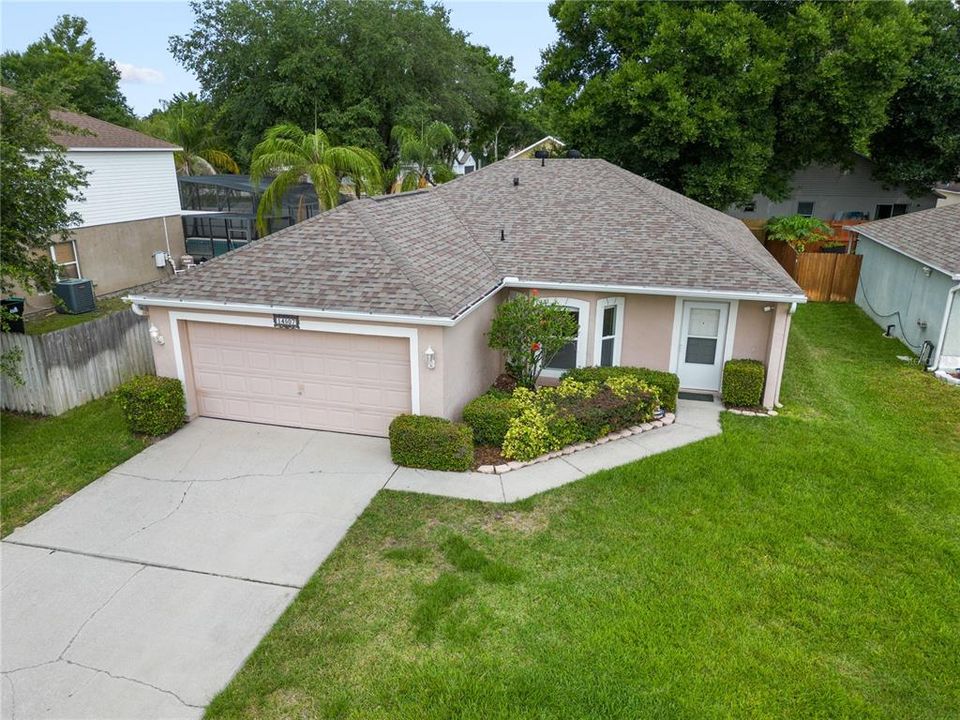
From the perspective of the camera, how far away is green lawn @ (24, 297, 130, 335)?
56.0 feet

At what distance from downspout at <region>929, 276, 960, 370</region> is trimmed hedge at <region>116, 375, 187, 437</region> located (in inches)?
614

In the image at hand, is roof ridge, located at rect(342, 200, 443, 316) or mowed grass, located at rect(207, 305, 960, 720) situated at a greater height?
roof ridge, located at rect(342, 200, 443, 316)

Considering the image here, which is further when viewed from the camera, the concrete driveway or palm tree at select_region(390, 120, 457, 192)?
palm tree at select_region(390, 120, 457, 192)

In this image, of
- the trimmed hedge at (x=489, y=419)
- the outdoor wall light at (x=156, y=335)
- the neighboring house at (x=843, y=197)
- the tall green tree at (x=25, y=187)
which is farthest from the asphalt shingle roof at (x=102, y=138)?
the neighboring house at (x=843, y=197)

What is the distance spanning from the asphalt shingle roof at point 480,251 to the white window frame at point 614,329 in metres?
0.62

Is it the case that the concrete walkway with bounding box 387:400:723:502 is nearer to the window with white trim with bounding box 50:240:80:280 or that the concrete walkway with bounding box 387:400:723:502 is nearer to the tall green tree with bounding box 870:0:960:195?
the window with white trim with bounding box 50:240:80:280

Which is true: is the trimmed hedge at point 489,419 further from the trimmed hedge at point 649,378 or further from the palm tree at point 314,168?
the palm tree at point 314,168

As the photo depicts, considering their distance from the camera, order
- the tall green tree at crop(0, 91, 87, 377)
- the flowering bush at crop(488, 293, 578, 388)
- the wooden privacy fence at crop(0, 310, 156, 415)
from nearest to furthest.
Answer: the tall green tree at crop(0, 91, 87, 377) < the flowering bush at crop(488, 293, 578, 388) < the wooden privacy fence at crop(0, 310, 156, 415)

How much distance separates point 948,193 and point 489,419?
83.6 ft

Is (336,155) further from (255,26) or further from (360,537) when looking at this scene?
(255,26)

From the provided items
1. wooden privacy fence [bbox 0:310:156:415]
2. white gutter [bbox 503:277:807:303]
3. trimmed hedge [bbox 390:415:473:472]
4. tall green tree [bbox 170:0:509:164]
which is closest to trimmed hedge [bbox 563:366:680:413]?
white gutter [bbox 503:277:807:303]

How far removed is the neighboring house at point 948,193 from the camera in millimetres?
25172

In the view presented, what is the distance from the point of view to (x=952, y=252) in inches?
583

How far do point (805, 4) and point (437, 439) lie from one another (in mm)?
22612
